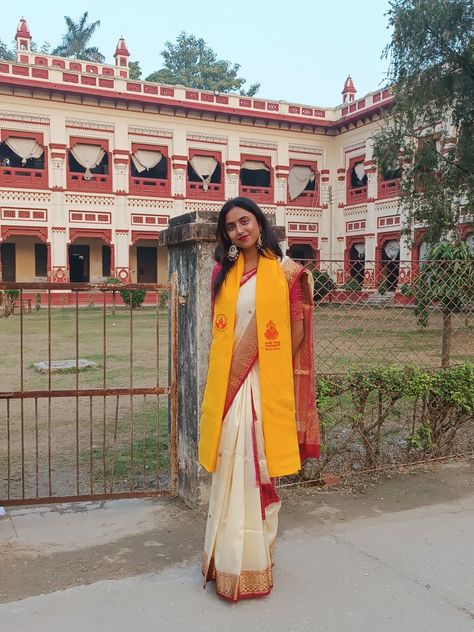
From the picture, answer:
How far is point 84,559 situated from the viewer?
2441 millimetres

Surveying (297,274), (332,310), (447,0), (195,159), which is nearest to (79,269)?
(195,159)

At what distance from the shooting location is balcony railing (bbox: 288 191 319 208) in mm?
25266

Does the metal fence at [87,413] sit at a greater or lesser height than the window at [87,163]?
lesser

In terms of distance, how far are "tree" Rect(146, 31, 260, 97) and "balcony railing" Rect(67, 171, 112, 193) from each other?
16.9 metres

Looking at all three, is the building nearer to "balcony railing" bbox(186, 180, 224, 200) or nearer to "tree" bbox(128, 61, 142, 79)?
"balcony railing" bbox(186, 180, 224, 200)

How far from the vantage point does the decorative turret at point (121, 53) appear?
74.4ft

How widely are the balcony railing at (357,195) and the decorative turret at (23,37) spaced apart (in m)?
13.6

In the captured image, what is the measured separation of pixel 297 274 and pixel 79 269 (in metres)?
23.2

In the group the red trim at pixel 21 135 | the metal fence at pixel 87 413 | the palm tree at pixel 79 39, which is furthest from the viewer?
the palm tree at pixel 79 39

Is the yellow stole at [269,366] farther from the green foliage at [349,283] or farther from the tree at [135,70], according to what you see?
the tree at [135,70]

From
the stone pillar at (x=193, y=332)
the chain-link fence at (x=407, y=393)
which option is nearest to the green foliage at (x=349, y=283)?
the chain-link fence at (x=407, y=393)

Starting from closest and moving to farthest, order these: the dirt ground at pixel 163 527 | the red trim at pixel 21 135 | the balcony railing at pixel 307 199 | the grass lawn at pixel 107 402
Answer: the dirt ground at pixel 163 527, the grass lawn at pixel 107 402, the red trim at pixel 21 135, the balcony railing at pixel 307 199

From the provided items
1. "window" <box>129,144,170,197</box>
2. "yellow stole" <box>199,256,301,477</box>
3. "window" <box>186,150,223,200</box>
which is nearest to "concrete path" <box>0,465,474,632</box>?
"yellow stole" <box>199,256,301,477</box>

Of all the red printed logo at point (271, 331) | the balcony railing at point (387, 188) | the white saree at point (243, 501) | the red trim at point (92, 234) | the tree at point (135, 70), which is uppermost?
the tree at point (135, 70)
